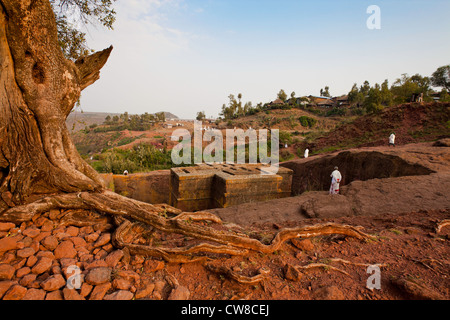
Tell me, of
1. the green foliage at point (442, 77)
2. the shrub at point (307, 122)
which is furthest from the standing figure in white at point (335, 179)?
the green foliage at point (442, 77)

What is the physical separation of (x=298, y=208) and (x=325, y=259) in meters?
3.24

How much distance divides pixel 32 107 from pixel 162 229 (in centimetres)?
218

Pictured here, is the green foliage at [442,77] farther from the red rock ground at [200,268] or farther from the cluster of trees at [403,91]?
the red rock ground at [200,268]

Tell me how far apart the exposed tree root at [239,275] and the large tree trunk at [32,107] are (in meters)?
2.00

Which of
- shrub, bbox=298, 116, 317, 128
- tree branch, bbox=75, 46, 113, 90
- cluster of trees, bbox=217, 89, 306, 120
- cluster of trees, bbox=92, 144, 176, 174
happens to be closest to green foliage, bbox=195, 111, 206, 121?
cluster of trees, bbox=217, 89, 306, 120

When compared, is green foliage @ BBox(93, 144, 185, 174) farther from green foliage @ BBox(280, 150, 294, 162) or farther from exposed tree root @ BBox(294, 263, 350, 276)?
exposed tree root @ BBox(294, 263, 350, 276)

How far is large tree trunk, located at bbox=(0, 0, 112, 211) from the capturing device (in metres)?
2.67

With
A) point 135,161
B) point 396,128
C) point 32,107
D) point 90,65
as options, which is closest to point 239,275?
point 32,107

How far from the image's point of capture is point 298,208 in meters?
5.87

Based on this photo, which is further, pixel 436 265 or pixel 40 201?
pixel 40 201

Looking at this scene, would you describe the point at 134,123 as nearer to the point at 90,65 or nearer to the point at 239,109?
the point at 239,109

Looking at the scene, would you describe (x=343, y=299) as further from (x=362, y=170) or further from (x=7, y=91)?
(x=362, y=170)

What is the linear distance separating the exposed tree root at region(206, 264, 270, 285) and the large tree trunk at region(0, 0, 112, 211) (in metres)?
2.00
